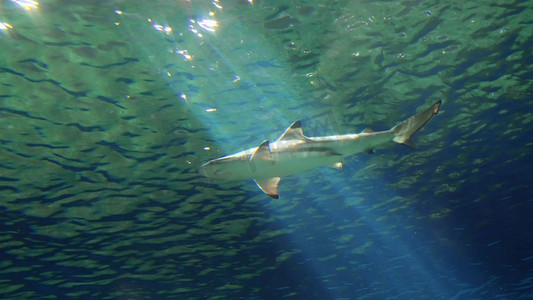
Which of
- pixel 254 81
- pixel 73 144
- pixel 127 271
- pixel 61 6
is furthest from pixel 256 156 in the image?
pixel 127 271

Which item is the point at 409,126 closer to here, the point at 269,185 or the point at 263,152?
the point at 263,152

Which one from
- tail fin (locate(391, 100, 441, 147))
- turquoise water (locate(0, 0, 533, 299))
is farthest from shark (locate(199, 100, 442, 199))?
turquoise water (locate(0, 0, 533, 299))

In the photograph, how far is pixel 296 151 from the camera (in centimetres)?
595

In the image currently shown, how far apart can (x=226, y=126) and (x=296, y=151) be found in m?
4.73

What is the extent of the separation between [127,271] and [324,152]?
46.0 feet

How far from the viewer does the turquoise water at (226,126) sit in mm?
7723

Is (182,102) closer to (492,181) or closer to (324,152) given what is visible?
(324,152)

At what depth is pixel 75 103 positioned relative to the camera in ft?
27.9

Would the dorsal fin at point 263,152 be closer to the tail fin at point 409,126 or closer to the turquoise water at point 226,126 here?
the tail fin at point 409,126

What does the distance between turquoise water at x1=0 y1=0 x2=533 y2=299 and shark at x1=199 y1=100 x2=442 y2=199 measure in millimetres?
3367

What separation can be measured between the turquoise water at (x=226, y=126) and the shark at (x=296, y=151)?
3367 mm

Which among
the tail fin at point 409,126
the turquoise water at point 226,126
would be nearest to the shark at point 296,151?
the tail fin at point 409,126

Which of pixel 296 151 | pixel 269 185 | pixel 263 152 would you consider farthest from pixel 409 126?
pixel 269 185

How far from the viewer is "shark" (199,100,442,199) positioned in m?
5.60
